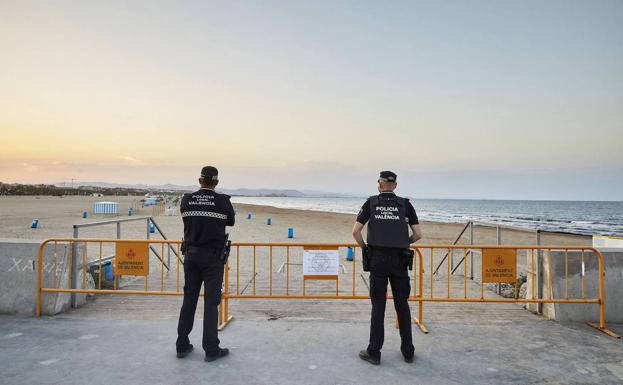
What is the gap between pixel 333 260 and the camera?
601 cm

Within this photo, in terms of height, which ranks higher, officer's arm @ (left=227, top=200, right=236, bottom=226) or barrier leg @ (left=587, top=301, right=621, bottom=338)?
officer's arm @ (left=227, top=200, right=236, bottom=226)

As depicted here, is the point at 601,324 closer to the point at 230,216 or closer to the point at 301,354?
the point at 301,354

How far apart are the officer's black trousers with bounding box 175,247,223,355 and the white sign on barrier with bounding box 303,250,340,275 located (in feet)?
6.52

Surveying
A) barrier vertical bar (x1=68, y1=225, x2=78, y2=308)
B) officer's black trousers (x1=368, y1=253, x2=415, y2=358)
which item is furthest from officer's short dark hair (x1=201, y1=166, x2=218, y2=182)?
barrier vertical bar (x1=68, y1=225, x2=78, y2=308)

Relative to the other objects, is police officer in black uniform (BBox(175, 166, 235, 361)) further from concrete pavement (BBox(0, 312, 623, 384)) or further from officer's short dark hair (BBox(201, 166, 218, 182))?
concrete pavement (BBox(0, 312, 623, 384))

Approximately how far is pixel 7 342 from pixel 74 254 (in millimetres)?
1689

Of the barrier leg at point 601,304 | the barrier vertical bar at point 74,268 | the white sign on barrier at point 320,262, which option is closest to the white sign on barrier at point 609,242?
the barrier leg at point 601,304

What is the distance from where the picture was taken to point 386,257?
167 inches

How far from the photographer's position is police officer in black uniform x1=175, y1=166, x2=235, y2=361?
4.21 metres

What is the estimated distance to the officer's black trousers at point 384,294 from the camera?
13.9 ft

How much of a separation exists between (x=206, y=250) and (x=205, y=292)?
502 millimetres

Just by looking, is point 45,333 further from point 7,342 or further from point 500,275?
point 500,275

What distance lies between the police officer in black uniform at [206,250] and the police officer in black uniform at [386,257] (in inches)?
64.8

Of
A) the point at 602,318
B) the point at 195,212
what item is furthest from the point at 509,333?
the point at 195,212
